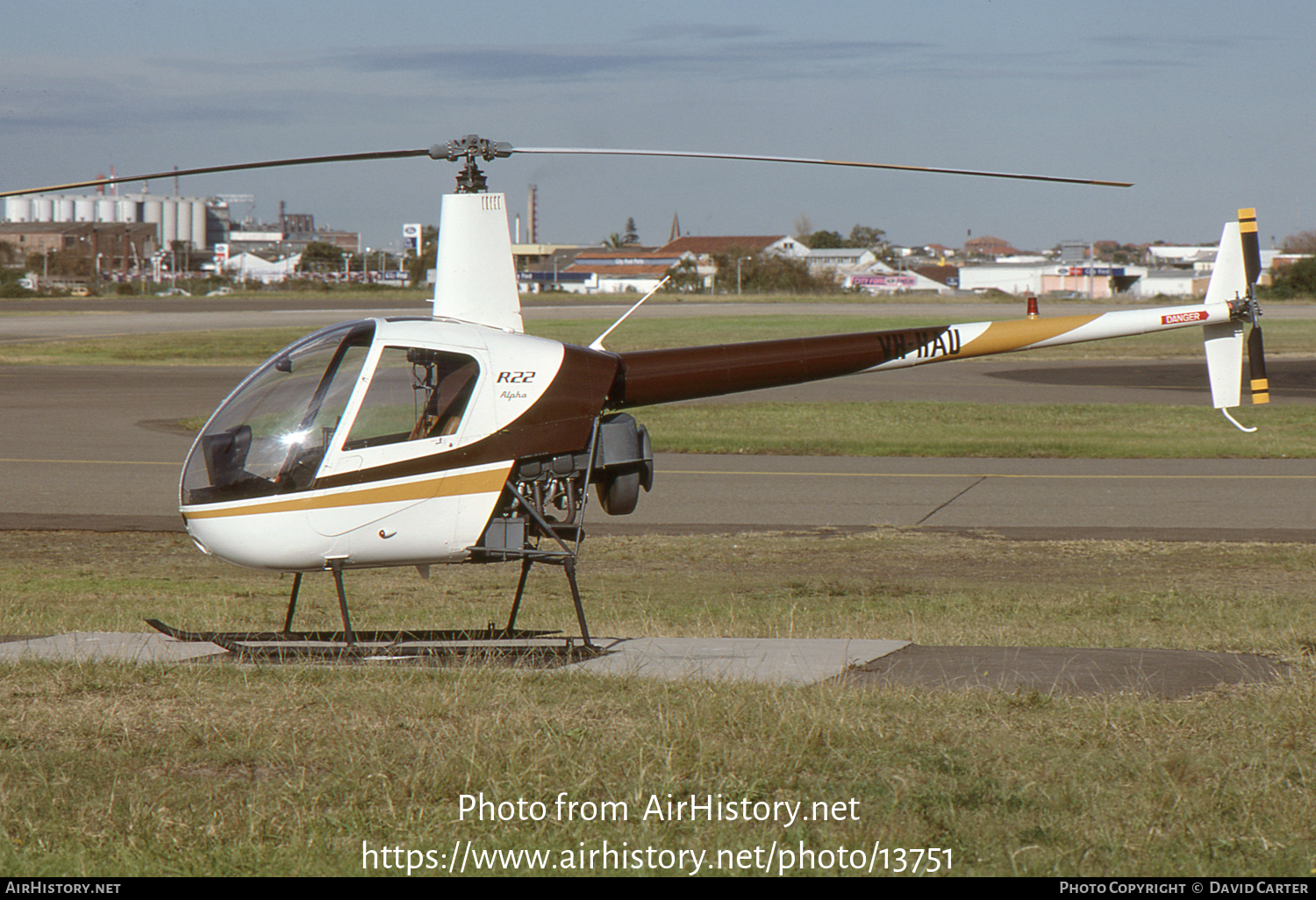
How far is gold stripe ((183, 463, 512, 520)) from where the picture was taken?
311 inches

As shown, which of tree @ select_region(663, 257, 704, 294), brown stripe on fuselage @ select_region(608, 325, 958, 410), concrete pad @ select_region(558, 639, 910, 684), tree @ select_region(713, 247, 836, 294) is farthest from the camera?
tree @ select_region(713, 247, 836, 294)

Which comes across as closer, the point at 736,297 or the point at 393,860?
the point at 393,860

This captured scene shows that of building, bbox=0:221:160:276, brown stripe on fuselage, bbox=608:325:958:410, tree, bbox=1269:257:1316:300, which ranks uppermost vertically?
building, bbox=0:221:160:276

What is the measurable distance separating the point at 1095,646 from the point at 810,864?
4.82 meters

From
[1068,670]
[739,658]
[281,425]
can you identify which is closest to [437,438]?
[281,425]

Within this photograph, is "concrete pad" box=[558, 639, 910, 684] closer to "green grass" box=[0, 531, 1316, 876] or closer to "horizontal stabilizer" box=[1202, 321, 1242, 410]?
"green grass" box=[0, 531, 1316, 876]

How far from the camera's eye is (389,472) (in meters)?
8.12

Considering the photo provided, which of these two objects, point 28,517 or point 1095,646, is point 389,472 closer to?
point 1095,646

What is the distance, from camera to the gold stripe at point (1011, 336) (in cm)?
Answer: 1122

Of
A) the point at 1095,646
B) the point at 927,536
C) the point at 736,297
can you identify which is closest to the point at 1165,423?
the point at 927,536

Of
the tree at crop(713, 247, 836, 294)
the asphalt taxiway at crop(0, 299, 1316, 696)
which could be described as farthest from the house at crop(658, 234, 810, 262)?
the asphalt taxiway at crop(0, 299, 1316, 696)

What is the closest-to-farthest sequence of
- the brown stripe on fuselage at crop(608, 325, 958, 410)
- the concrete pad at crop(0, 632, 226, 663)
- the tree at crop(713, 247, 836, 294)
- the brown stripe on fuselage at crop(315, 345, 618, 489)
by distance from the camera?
the concrete pad at crop(0, 632, 226, 663), the brown stripe on fuselage at crop(315, 345, 618, 489), the brown stripe on fuselage at crop(608, 325, 958, 410), the tree at crop(713, 247, 836, 294)

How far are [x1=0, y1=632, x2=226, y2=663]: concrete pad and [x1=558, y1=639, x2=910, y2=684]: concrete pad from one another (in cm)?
263

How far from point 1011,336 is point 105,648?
309 inches
